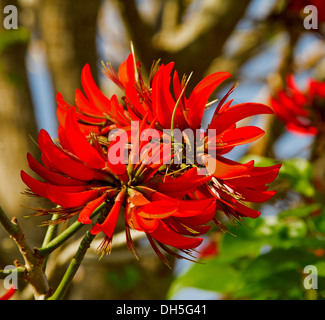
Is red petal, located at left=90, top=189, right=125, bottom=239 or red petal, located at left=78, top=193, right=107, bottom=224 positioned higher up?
red petal, located at left=78, top=193, right=107, bottom=224

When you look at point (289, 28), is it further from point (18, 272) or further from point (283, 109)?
point (18, 272)

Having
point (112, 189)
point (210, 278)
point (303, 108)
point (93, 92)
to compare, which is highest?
point (303, 108)

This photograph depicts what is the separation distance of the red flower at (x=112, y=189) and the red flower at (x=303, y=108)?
2.41 feet

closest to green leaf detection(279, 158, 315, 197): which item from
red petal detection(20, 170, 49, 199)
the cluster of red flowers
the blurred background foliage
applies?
the blurred background foliage

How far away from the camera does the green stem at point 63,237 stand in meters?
0.38

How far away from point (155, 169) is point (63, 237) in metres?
0.10

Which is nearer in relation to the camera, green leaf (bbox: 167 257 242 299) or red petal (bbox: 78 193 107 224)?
red petal (bbox: 78 193 107 224)

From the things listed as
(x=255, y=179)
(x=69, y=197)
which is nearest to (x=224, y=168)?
(x=255, y=179)

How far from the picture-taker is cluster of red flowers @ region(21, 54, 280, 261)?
38 centimetres

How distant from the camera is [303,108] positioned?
1162 mm

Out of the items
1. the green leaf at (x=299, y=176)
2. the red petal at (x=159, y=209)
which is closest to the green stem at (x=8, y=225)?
the red petal at (x=159, y=209)

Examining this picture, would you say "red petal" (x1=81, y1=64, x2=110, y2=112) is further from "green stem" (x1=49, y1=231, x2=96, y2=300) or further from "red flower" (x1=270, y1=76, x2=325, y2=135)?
"red flower" (x1=270, y1=76, x2=325, y2=135)

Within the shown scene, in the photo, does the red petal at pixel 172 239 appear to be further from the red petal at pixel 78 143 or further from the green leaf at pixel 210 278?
the green leaf at pixel 210 278

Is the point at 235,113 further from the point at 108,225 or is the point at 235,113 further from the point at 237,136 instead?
the point at 108,225
